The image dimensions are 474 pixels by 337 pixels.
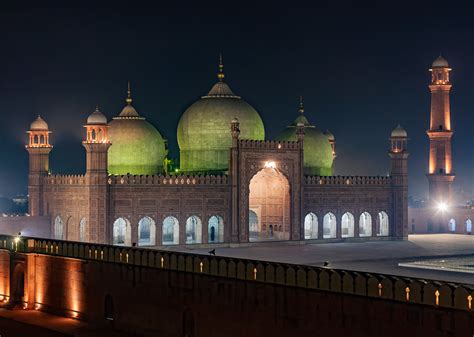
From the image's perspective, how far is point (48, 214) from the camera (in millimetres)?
31922

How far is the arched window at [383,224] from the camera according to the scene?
116ft

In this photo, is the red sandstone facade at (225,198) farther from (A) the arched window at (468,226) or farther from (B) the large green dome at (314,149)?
(A) the arched window at (468,226)

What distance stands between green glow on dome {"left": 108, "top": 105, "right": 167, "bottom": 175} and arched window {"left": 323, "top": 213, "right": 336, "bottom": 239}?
645 cm

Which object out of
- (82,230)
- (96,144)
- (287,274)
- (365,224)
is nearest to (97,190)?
(96,144)

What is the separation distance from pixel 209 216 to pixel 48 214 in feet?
17.6

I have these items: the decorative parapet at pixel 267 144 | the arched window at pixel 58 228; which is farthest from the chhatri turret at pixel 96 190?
the decorative parapet at pixel 267 144

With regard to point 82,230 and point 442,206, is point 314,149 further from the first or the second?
point 82,230

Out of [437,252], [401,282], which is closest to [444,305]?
[401,282]

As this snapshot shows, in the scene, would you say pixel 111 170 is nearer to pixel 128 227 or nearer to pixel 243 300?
pixel 128 227

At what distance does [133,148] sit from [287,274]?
16.1 meters

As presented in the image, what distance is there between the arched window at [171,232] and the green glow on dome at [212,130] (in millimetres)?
2172

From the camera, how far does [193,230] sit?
111 ft

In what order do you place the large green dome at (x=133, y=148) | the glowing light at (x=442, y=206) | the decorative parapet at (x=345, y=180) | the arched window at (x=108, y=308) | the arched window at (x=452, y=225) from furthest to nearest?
the arched window at (x=452, y=225) → the glowing light at (x=442, y=206) → the decorative parapet at (x=345, y=180) → the large green dome at (x=133, y=148) → the arched window at (x=108, y=308)

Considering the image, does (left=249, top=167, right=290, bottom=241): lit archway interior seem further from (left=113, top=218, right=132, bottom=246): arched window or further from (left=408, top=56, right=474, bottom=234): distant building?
(left=408, top=56, right=474, bottom=234): distant building
